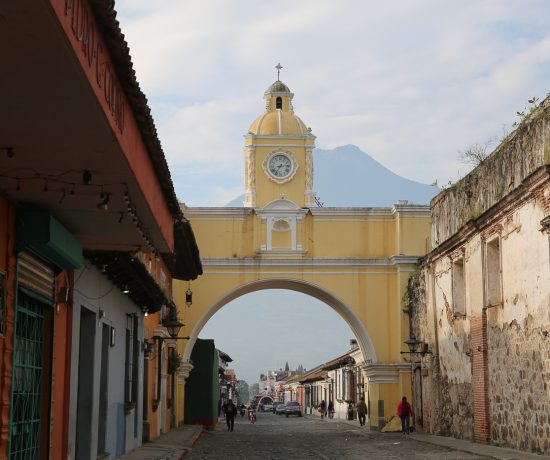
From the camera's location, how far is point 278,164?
32.1 meters

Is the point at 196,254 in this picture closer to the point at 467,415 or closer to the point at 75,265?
the point at 467,415

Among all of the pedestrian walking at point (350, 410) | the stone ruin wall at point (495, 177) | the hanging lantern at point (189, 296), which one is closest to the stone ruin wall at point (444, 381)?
the stone ruin wall at point (495, 177)

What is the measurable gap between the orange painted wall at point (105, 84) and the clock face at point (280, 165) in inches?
891

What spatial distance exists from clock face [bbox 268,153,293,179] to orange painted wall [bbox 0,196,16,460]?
919 inches

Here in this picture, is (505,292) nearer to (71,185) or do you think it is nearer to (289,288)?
(71,185)

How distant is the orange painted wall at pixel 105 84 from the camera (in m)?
4.96

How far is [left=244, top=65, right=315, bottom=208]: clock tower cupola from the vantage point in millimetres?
31859

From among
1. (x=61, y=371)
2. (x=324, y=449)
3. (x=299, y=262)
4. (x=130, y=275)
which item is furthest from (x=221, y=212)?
(x=61, y=371)

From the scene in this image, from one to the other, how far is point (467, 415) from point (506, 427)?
326 centimetres

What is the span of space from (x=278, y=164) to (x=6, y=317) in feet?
78.5

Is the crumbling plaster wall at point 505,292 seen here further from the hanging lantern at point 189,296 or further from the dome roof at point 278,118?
the dome roof at point 278,118

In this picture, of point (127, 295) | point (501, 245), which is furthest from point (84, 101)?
point (501, 245)

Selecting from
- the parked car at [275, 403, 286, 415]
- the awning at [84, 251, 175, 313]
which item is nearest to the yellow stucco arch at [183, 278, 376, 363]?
the awning at [84, 251, 175, 313]

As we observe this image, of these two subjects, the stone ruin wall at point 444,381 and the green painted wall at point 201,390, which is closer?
the stone ruin wall at point 444,381
